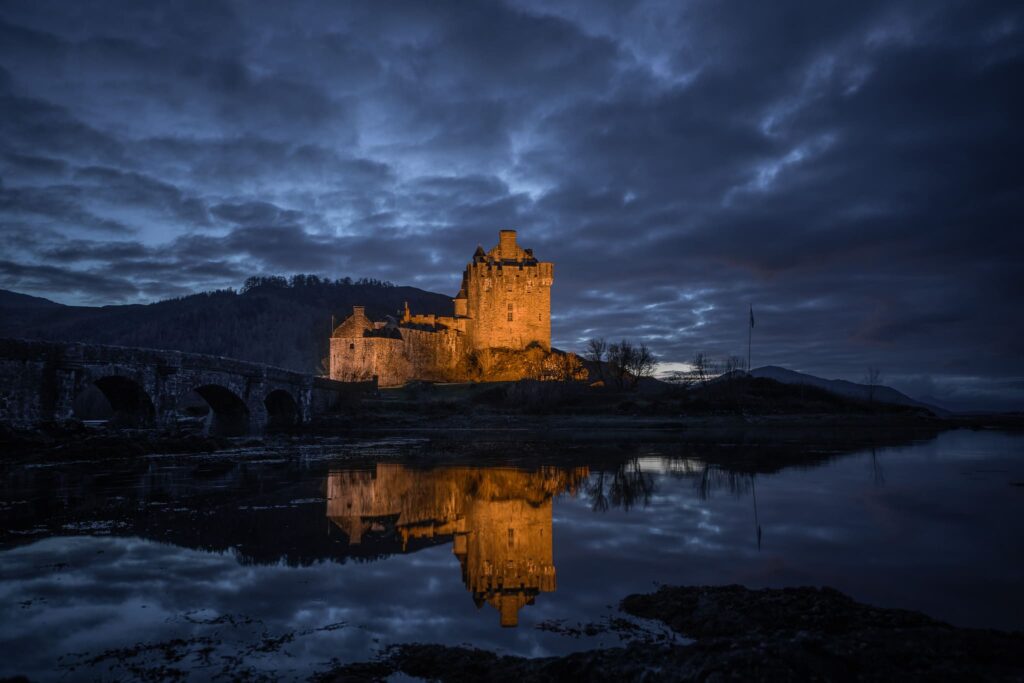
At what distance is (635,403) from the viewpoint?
5444cm

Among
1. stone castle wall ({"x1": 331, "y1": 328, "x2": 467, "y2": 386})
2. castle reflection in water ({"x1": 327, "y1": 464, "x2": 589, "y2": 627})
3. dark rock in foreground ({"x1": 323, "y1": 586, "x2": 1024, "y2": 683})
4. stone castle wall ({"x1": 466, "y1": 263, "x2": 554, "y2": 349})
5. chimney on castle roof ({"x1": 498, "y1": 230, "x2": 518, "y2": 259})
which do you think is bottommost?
castle reflection in water ({"x1": 327, "y1": 464, "x2": 589, "y2": 627})

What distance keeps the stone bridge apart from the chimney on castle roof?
37295mm

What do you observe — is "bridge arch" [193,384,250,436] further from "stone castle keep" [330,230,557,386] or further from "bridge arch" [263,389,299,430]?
"stone castle keep" [330,230,557,386]

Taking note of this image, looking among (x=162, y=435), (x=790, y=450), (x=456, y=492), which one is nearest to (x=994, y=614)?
(x=456, y=492)

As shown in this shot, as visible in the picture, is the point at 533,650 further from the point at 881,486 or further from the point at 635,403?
the point at 635,403

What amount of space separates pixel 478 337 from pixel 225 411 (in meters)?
39.3

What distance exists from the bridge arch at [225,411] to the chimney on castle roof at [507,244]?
4367 cm

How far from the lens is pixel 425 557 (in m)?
7.91

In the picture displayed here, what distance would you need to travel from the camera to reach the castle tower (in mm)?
76188

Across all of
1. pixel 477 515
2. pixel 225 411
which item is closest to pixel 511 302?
pixel 225 411

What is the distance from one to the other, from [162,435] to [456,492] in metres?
20.2

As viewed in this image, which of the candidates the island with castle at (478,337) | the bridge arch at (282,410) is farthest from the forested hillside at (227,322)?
the bridge arch at (282,410)

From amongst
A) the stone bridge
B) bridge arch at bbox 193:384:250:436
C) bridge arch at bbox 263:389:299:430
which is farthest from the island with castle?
bridge arch at bbox 193:384:250:436

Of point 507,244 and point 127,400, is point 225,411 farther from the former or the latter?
point 507,244
